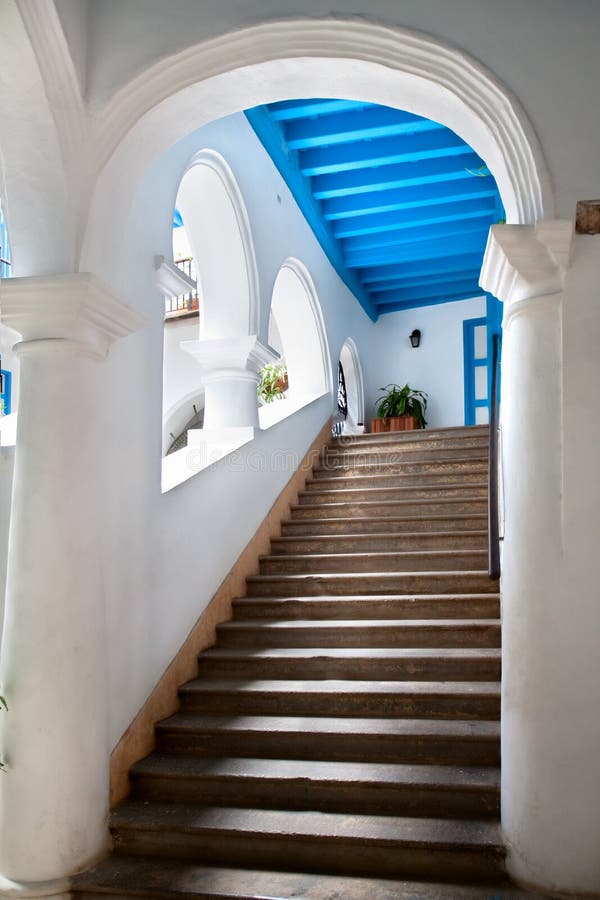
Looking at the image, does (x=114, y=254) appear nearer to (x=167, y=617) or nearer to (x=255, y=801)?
(x=167, y=617)

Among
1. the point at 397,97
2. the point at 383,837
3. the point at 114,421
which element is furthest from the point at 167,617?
the point at 397,97

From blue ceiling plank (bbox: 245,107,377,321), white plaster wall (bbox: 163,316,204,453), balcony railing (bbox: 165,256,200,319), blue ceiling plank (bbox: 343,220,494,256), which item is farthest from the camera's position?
balcony railing (bbox: 165,256,200,319)

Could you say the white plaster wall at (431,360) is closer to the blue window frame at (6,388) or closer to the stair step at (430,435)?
the stair step at (430,435)

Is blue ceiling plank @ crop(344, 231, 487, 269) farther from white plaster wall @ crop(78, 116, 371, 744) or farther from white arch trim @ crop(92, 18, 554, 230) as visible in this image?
white arch trim @ crop(92, 18, 554, 230)

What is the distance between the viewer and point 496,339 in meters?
4.00

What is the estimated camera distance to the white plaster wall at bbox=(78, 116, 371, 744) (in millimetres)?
3518

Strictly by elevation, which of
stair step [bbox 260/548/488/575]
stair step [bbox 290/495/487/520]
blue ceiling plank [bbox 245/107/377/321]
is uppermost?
blue ceiling plank [bbox 245/107/377/321]

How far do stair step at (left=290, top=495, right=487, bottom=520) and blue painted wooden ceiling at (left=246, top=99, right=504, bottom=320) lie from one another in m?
2.89

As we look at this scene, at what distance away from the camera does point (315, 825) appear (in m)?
3.08

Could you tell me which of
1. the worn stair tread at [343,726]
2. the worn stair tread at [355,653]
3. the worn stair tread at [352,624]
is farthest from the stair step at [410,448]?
the worn stair tread at [343,726]

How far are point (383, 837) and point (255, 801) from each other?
646mm

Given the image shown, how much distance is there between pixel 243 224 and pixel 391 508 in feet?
8.00

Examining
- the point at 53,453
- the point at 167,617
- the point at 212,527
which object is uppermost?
the point at 53,453

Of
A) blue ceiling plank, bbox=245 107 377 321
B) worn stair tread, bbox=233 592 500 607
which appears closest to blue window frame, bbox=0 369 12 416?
blue ceiling plank, bbox=245 107 377 321
